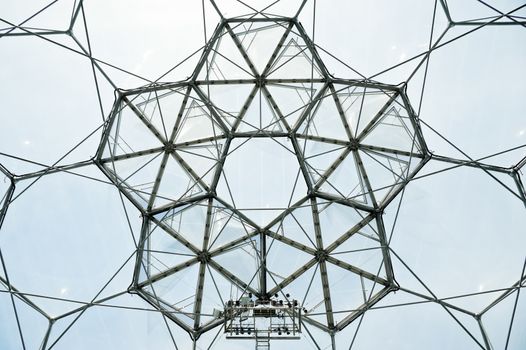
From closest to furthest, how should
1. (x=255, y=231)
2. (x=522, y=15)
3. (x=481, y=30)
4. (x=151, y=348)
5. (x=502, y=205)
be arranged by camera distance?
(x=522, y=15) < (x=481, y=30) < (x=502, y=205) < (x=151, y=348) < (x=255, y=231)

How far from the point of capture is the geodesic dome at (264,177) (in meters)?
19.3

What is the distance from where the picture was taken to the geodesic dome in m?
19.3

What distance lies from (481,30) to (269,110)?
986 centimetres

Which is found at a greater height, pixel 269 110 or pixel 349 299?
pixel 269 110

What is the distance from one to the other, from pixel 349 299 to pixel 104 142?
13.6 metres

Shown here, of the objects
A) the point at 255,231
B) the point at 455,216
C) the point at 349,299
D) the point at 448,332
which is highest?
the point at 255,231

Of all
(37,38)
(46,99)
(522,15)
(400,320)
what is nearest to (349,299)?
(400,320)

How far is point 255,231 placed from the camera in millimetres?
24891

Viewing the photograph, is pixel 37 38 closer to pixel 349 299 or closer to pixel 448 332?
pixel 349 299

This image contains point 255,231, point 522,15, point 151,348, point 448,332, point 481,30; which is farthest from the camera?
point 255,231

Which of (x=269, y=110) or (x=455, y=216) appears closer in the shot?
(x=455, y=216)

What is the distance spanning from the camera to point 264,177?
23.9m

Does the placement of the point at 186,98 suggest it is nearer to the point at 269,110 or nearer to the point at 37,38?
the point at 269,110

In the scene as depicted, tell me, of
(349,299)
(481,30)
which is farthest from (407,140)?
(349,299)
